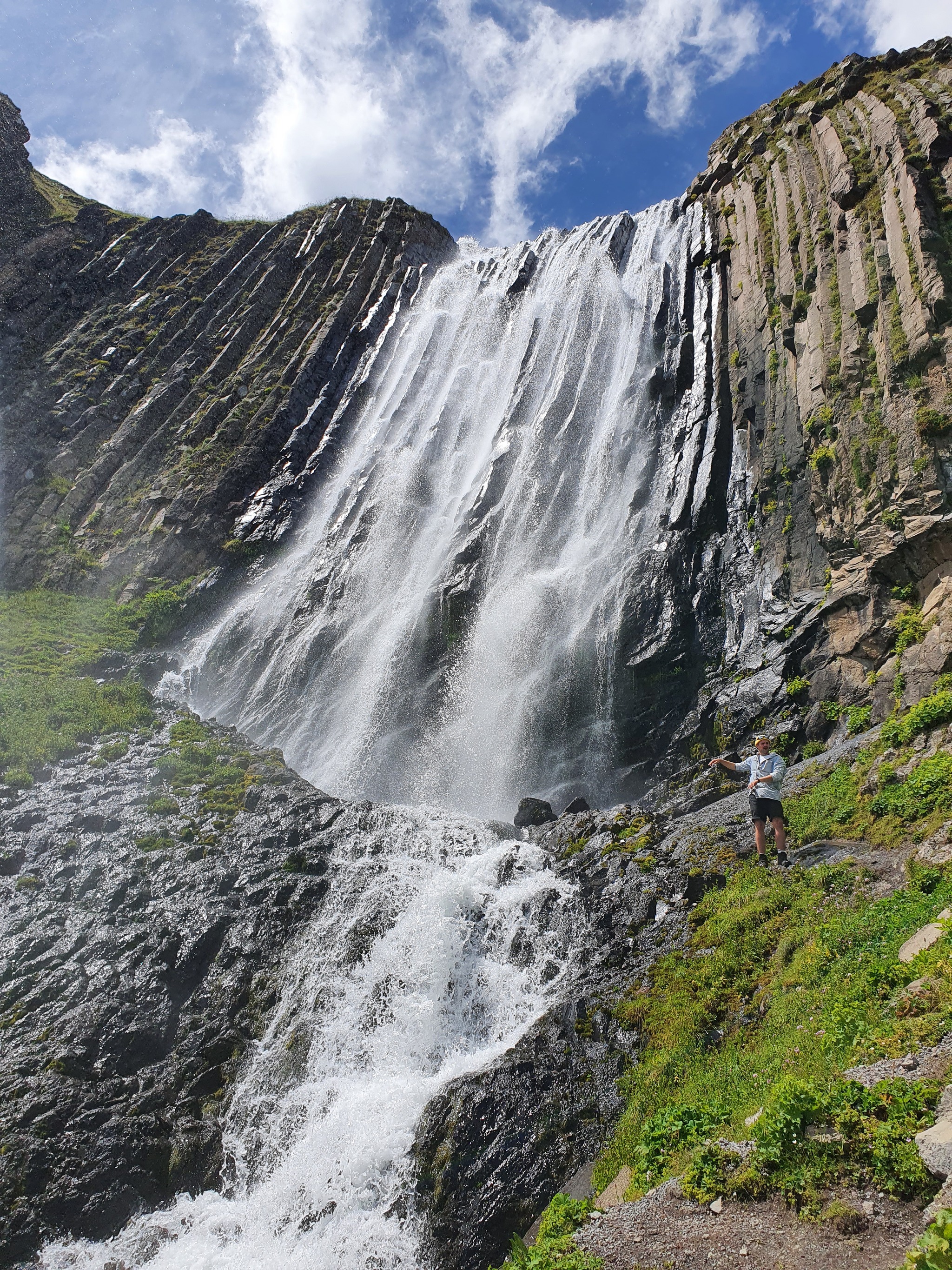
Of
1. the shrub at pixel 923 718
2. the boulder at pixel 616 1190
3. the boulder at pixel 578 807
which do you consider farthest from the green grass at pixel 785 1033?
the boulder at pixel 578 807

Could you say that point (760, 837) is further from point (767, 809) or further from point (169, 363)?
point (169, 363)

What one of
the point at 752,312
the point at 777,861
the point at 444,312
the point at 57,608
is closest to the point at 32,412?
Answer: the point at 57,608

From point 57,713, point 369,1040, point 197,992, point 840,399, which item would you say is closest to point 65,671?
point 57,713

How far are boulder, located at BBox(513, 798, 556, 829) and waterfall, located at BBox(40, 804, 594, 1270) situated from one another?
144 cm

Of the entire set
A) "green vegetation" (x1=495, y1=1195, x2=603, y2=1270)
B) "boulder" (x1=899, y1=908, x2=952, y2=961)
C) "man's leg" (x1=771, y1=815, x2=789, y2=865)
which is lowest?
"green vegetation" (x1=495, y1=1195, x2=603, y2=1270)

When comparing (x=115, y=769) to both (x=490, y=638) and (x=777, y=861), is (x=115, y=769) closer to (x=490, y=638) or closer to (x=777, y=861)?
(x=490, y=638)

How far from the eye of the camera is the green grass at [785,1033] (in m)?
4.73

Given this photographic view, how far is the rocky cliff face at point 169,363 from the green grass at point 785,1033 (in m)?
27.1

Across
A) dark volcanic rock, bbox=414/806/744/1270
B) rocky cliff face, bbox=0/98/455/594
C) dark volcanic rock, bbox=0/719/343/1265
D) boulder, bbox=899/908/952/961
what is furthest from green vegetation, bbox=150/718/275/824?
rocky cliff face, bbox=0/98/455/594

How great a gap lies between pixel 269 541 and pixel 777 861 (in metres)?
26.5

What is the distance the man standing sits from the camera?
10.8m

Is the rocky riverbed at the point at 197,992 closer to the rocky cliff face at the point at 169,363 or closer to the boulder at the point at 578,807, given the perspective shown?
the boulder at the point at 578,807

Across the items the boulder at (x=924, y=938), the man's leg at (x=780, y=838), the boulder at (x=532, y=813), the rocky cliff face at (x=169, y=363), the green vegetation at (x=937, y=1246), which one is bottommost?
the green vegetation at (x=937, y=1246)

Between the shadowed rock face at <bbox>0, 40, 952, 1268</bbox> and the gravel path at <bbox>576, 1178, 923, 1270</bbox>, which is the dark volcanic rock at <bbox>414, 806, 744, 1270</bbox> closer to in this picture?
the shadowed rock face at <bbox>0, 40, 952, 1268</bbox>
